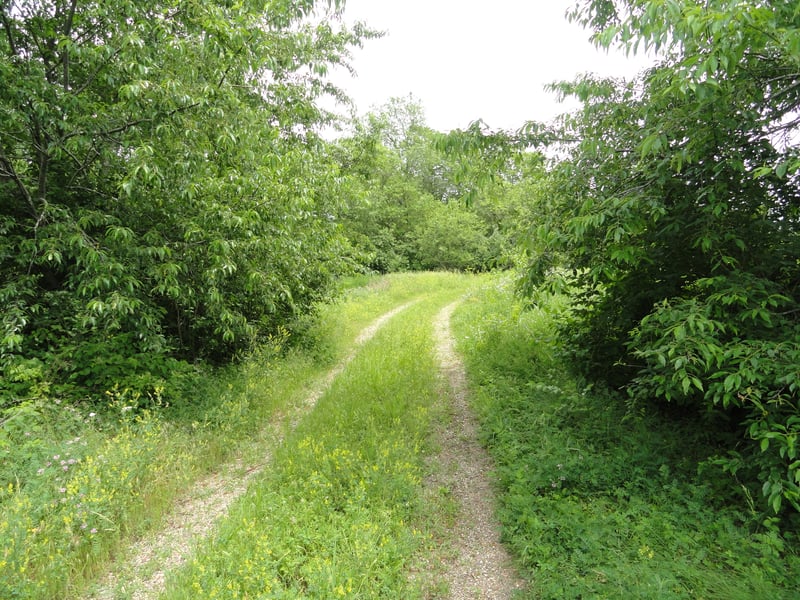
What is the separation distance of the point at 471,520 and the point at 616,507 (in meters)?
1.48

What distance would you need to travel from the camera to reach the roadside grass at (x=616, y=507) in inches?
124

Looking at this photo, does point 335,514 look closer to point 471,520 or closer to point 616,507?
point 471,520

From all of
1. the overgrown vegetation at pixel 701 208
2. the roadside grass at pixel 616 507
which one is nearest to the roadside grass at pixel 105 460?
the roadside grass at pixel 616 507

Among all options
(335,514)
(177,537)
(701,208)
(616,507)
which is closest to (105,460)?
(177,537)

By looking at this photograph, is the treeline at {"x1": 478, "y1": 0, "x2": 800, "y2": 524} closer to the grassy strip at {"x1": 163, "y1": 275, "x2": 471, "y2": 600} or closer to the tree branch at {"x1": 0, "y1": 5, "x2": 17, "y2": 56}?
the grassy strip at {"x1": 163, "y1": 275, "x2": 471, "y2": 600}

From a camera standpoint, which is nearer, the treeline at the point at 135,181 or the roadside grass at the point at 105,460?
the roadside grass at the point at 105,460

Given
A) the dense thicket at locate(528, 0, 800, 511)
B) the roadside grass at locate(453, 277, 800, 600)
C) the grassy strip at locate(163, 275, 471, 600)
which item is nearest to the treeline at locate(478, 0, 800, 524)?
the dense thicket at locate(528, 0, 800, 511)

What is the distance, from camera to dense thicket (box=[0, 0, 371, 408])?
16.3 ft

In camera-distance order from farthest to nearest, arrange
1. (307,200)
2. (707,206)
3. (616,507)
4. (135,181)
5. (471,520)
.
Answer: (307,200) < (135,181) < (471,520) < (616,507) < (707,206)

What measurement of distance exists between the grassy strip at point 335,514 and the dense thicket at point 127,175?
2.66m

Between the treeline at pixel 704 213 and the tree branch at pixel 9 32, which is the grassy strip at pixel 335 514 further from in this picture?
the tree branch at pixel 9 32

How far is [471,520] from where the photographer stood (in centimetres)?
425

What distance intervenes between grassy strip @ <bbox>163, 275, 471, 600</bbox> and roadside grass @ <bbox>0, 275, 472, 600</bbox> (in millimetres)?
907

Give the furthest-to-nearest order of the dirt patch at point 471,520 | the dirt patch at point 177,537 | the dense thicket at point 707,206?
the dirt patch at point 471,520, the dirt patch at point 177,537, the dense thicket at point 707,206
